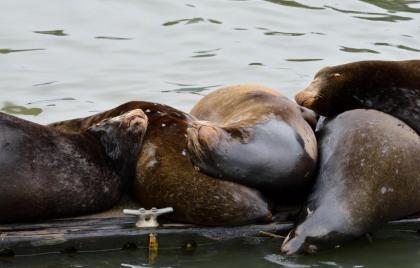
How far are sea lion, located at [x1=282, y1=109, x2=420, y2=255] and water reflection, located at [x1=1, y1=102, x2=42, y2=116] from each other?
3.85 m

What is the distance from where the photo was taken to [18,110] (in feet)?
32.9

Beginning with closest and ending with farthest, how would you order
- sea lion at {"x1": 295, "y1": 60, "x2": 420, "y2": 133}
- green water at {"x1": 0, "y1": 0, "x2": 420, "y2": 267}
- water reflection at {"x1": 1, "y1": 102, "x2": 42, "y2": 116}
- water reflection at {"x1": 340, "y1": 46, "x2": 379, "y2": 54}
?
sea lion at {"x1": 295, "y1": 60, "x2": 420, "y2": 133}, water reflection at {"x1": 1, "y1": 102, "x2": 42, "y2": 116}, green water at {"x1": 0, "y1": 0, "x2": 420, "y2": 267}, water reflection at {"x1": 340, "y1": 46, "x2": 379, "y2": 54}

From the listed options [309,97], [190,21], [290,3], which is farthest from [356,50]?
[309,97]

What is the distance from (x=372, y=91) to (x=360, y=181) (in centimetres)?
81

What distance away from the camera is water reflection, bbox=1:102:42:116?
995 centimetres

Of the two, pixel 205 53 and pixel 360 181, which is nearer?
pixel 360 181

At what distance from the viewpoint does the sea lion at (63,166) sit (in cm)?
629

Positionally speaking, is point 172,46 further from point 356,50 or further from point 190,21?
point 356,50

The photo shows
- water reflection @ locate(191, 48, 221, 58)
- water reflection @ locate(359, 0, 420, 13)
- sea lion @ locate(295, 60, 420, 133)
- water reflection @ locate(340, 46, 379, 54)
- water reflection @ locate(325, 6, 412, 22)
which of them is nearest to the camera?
sea lion @ locate(295, 60, 420, 133)

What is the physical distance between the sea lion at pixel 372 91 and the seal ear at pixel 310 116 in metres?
0.03

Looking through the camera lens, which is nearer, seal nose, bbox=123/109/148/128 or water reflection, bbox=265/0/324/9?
seal nose, bbox=123/109/148/128

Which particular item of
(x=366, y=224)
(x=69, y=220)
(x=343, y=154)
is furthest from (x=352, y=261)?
(x=69, y=220)

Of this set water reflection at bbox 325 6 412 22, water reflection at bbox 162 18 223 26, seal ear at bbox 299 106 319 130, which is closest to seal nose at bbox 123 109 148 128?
seal ear at bbox 299 106 319 130

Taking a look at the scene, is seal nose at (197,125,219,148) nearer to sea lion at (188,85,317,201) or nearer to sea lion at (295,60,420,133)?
sea lion at (188,85,317,201)
